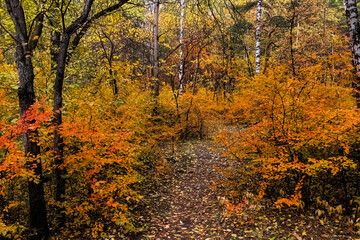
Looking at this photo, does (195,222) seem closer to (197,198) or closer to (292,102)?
(197,198)

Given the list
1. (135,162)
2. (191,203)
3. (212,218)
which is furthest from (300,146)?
(135,162)

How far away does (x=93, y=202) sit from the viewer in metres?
5.18

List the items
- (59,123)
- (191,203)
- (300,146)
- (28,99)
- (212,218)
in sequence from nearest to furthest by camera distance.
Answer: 1. (28,99)
2. (59,123)
3. (300,146)
4. (212,218)
5. (191,203)

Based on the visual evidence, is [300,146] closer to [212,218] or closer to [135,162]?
[212,218]

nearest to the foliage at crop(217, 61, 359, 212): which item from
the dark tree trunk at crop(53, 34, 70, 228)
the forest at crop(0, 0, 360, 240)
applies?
the forest at crop(0, 0, 360, 240)

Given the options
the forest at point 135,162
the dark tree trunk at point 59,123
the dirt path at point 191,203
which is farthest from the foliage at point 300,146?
the dark tree trunk at point 59,123

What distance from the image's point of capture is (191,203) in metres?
6.81

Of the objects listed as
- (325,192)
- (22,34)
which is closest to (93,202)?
(22,34)

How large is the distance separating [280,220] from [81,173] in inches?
195

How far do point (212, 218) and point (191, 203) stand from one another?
1043 millimetres

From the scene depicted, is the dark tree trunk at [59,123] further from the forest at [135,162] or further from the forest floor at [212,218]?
the forest floor at [212,218]

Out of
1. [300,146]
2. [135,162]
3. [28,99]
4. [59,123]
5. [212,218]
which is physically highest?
[28,99]

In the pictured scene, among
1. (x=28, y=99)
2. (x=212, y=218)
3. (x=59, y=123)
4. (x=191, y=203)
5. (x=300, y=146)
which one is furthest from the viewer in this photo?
(x=191, y=203)

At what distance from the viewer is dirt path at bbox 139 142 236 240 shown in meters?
5.38
